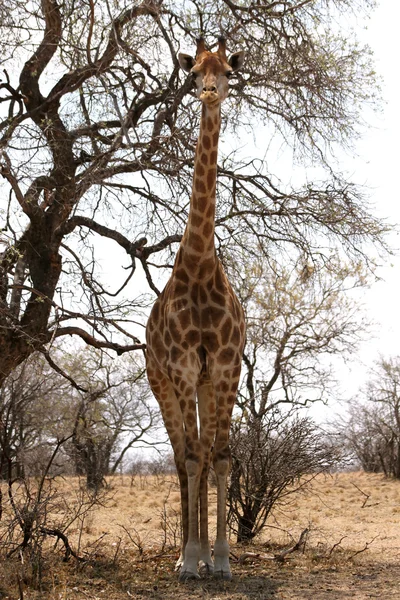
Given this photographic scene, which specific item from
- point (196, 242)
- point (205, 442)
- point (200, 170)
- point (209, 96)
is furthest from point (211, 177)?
point (205, 442)

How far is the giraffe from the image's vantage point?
7.11 m

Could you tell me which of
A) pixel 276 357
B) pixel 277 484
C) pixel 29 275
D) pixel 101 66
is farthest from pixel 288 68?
pixel 276 357

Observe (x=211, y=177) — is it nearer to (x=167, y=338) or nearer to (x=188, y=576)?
(x=167, y=338)

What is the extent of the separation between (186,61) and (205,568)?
15.0 feet

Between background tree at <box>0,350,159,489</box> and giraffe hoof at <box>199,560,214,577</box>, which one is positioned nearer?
giraffe hoof at <box>199,560,214,577</box>

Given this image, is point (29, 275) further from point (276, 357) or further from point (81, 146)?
point (276, 357)

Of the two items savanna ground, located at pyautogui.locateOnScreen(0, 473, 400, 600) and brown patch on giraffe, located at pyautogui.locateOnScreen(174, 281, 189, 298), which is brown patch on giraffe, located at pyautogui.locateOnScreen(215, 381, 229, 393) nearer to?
brown patch on giraffe, located at pyautogui.locateOnScreen(174, 281, 189, 298)

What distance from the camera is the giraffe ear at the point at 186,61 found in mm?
7449

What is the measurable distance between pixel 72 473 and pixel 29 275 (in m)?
16.2

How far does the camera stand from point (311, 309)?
21.0 m

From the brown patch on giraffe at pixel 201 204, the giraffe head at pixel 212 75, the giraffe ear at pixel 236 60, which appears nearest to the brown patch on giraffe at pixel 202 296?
the brown patch on giraffe at pixel 201 204

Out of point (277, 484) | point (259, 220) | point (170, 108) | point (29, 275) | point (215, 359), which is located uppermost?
point (170, 108)

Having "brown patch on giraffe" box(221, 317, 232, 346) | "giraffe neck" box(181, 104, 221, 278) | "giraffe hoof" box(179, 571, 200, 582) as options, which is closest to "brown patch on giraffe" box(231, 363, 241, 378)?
"brown patch on giraffe" box(221, 317, 232, 346)

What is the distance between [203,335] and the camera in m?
7.24
